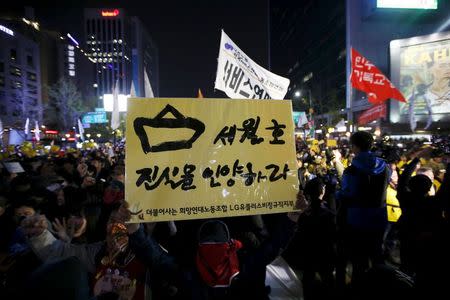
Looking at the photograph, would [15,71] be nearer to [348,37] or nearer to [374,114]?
[348,37]

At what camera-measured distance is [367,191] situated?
3781 mm

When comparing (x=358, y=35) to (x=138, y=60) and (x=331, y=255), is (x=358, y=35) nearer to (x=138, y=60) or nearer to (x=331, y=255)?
(x=331, y=255)

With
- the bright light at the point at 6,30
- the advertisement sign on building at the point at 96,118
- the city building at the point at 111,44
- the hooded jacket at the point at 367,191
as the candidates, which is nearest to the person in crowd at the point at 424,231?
the hooded jacket at the point at 367,191

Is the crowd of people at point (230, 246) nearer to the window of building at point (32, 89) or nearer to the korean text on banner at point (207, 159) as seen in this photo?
the korean text on banner at point (207, 159)

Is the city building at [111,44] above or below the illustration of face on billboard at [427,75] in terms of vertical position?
above

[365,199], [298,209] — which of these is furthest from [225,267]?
[365,199]

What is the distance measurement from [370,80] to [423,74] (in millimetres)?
30248

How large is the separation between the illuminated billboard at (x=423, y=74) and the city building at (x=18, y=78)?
161 feet

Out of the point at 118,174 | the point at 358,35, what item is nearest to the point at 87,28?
the point at 358,35

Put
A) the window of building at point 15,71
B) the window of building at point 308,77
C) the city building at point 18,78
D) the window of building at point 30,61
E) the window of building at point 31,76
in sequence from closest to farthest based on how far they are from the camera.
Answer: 1. the city building at point 18,78
2. the window of building at point 15,71
3. the window of building at point 31,76
4. the window of building at point 30,61
5. the window of building at point 308,77

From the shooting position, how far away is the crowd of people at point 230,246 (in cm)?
161

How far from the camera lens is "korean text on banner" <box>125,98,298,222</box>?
254cm

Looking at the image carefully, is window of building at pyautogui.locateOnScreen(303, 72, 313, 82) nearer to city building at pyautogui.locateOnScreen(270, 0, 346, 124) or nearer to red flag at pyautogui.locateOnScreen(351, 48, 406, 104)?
city building at pyautogui.locateOnScreen(270, 0, 346, 124)

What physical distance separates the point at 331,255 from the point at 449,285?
8.56 feet
